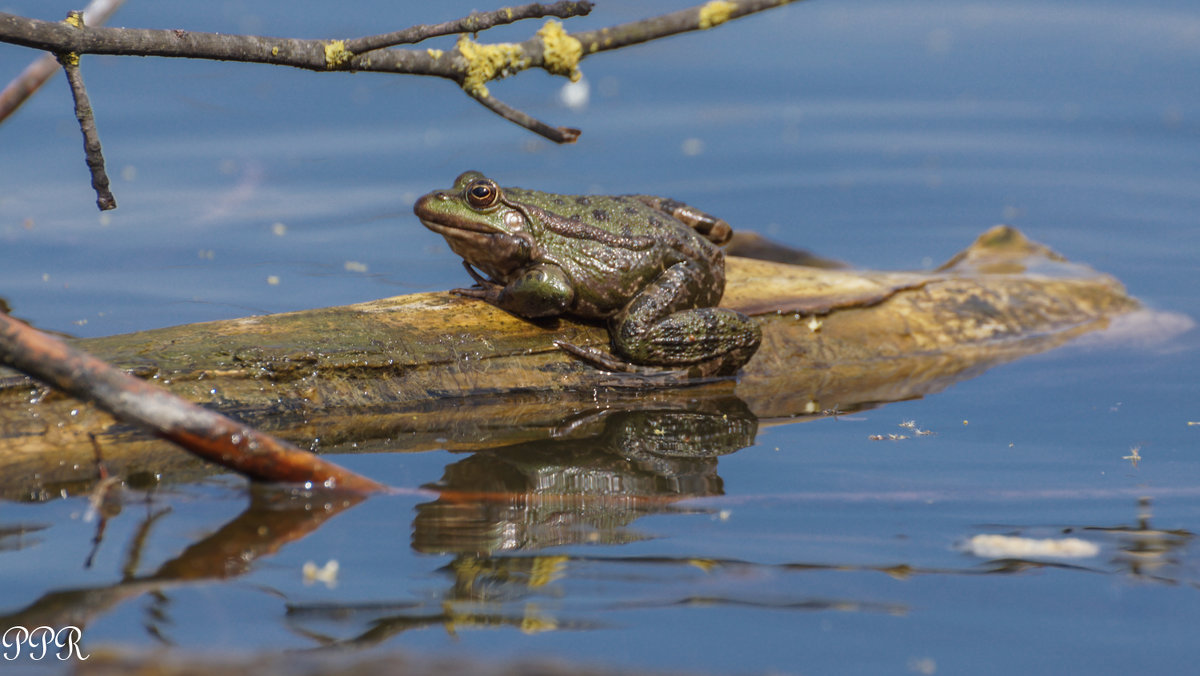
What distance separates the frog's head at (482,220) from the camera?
566 cm

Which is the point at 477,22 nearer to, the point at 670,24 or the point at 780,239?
the point at 670,24

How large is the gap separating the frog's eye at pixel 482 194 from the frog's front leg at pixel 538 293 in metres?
0.40

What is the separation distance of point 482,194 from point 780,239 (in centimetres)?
331

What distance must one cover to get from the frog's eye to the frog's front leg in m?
0.40

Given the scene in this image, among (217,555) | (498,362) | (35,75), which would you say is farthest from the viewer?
(35,75)

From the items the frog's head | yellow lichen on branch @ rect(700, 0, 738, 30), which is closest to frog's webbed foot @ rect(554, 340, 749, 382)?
the frog's head

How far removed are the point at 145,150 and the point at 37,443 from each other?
536cm

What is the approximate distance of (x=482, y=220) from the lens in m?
5.68

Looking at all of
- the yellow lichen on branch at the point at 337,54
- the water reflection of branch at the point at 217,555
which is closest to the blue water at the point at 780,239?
the water reflection of branch at the point at 217,555

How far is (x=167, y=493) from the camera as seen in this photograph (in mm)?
4164

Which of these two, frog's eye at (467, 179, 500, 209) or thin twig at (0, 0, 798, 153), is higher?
thin twig at (0, 0, 798, 153)

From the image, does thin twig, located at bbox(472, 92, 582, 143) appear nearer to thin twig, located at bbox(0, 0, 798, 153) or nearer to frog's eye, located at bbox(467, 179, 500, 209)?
thin twig, located at bbox(0, 0, 798, 153)

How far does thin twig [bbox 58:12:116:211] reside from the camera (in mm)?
3998

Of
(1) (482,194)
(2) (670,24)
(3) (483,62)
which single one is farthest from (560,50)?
(1) (482,194)
